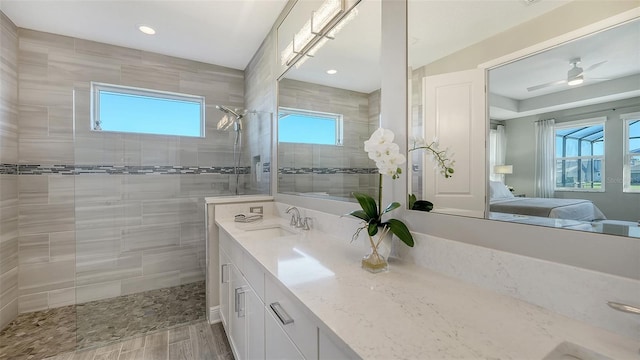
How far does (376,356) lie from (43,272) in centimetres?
329

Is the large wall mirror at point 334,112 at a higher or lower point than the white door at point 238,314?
higher

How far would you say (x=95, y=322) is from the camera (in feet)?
6.82

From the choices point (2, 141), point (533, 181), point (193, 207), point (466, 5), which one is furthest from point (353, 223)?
point (2, 141)

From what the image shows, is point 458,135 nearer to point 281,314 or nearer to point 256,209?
point 281,314

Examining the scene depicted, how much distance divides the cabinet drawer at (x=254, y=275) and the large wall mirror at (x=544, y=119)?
0.77 m

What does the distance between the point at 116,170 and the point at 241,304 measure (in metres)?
2.15

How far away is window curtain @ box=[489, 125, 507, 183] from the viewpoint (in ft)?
2.60

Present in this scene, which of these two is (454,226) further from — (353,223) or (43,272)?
(43,272)

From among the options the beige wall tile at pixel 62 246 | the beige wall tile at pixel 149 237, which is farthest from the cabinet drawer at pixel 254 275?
the beige wall tile at pixel 62 246

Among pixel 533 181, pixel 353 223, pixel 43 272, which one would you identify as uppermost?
pixel 533 181

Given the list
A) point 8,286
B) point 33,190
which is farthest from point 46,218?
point 8,286

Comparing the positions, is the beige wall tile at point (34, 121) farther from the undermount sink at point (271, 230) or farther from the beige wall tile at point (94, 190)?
the undermount sink at point (271, 230)

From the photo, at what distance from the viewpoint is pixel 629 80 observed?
21.8 inches

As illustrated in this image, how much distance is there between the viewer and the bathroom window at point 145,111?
251 centimetres
